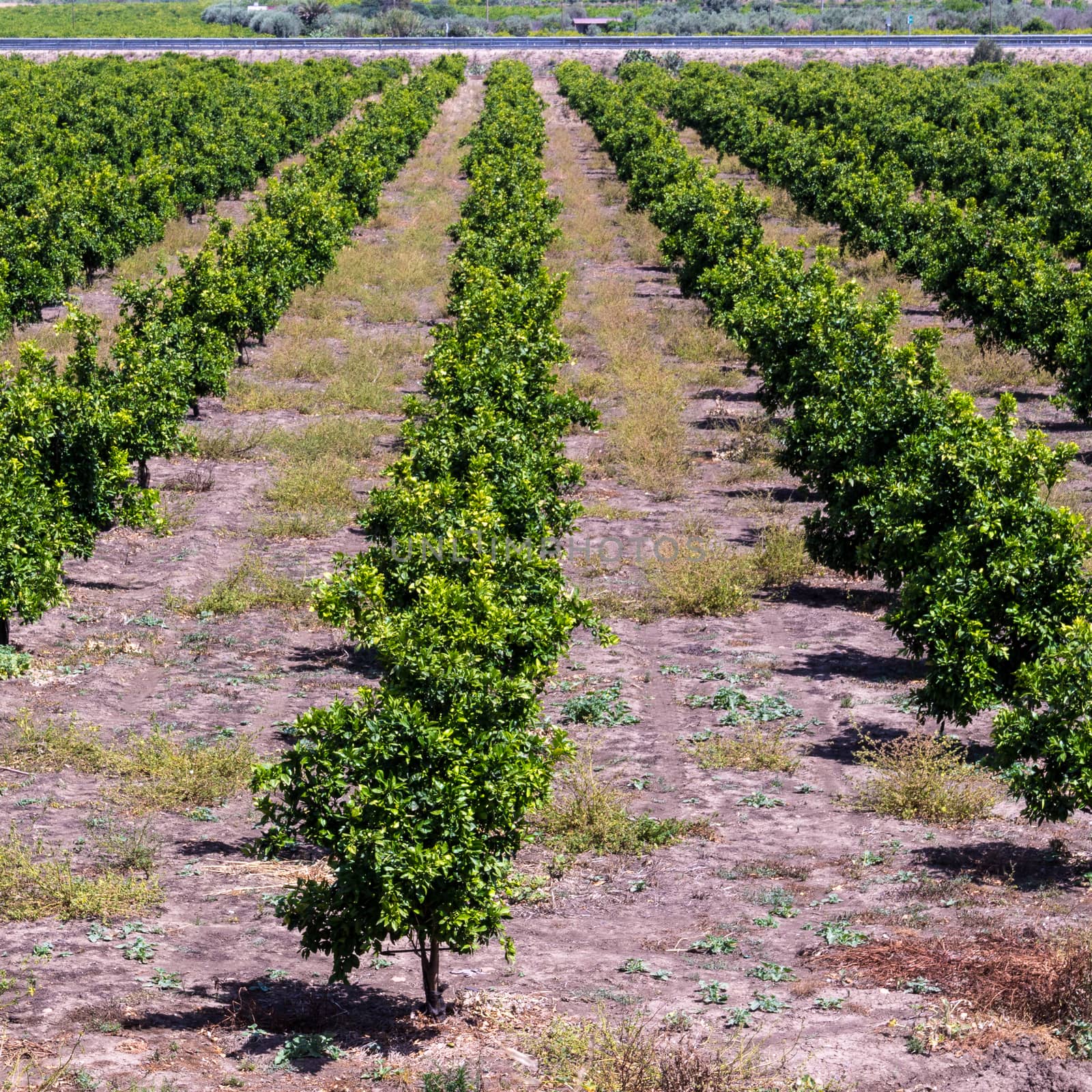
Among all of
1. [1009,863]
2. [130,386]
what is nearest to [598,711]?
[1009,863]

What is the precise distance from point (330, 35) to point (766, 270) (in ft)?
299

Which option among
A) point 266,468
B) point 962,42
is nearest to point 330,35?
point 962,42

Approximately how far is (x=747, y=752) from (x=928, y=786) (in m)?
2.26

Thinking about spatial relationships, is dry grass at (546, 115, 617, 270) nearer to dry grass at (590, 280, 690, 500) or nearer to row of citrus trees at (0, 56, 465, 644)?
dry grass at (590, 280, 690, 500)

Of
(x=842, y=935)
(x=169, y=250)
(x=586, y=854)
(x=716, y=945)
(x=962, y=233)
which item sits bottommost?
(x=586, y=854)

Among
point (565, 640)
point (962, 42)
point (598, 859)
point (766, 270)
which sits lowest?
point (598, 859)

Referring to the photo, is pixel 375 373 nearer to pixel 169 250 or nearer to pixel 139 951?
pixel 169 250

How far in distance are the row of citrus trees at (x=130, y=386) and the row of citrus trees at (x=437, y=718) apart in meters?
3.96

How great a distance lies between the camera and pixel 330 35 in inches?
4348

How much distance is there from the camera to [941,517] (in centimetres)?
1711

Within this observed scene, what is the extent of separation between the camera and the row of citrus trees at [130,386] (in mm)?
17688

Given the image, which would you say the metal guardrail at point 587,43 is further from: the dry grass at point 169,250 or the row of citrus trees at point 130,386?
the row of citrus trees at point 130,386

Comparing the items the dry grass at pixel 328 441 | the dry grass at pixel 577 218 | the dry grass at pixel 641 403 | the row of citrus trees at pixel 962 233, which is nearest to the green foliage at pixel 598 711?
the dry grass at pixel 641 403

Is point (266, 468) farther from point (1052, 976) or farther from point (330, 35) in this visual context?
point (330, 35)
